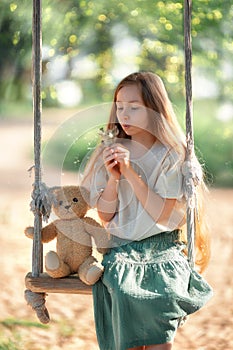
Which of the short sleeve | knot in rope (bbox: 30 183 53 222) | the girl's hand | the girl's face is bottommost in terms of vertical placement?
knot in rope (bbox: 30 183 53 222)

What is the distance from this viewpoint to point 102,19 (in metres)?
5.91

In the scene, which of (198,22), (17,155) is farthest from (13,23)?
(17,155)

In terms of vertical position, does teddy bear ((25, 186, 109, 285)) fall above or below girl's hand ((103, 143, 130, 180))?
below

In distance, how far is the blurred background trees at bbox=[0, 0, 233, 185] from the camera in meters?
5.11

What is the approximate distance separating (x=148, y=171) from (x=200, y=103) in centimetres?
1093

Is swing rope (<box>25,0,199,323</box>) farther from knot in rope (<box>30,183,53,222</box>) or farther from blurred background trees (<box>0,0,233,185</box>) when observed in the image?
blurred background trees (<box>0,0,233,185</box>)

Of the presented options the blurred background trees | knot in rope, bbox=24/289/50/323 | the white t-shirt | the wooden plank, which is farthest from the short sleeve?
knot in rope, bbox=24/289/50/323

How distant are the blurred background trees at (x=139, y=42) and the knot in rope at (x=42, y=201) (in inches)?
24.4

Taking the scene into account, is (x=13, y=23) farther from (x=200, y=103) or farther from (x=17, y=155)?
(x=17, y=155)

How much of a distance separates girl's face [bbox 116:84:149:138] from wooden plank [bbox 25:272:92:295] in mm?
532

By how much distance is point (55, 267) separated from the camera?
7.61 feet

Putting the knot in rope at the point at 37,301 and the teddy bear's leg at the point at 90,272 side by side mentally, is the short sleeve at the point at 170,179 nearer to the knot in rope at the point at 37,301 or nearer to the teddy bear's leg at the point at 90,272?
the teddy bear's leg at the point at 90,272

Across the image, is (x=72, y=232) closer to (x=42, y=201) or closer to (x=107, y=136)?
(x=42, y=201)

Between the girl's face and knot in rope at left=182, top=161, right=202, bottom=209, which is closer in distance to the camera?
knot in rope at left=182, top=161, right=202, bottom=209
